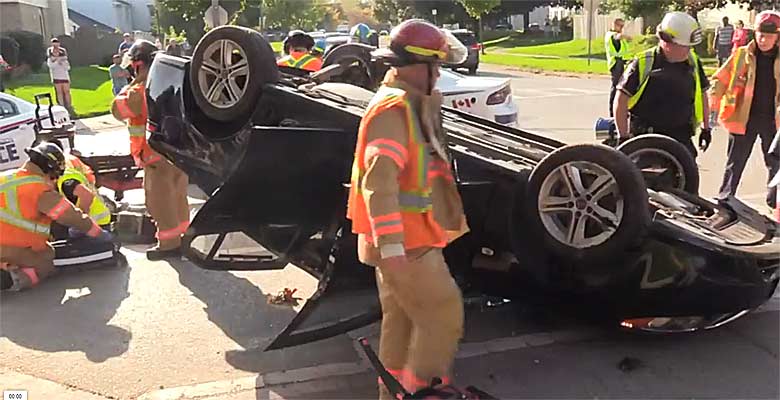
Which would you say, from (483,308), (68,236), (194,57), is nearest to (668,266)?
(483,308)

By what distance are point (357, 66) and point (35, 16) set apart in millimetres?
36246

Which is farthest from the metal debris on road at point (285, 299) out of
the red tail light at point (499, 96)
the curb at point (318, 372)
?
the red tail light at point (499, 96)

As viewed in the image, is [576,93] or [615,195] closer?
[615,195]

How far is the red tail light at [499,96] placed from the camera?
30.8 feet

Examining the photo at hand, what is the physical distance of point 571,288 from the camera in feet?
13.1

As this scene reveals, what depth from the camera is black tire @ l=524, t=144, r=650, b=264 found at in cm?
376

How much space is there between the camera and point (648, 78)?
567cm

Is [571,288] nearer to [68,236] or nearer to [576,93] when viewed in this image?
[68,236]

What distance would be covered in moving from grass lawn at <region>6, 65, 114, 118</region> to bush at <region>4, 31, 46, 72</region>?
1.58 feet

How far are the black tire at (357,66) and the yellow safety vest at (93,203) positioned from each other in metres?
2.11

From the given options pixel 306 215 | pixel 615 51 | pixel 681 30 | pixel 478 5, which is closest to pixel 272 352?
pixel 306 215

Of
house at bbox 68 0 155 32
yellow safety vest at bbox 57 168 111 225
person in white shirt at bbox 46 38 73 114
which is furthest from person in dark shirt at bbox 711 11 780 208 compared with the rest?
house at bbox 68 0 155 32

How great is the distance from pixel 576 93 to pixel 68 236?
14.9 metres

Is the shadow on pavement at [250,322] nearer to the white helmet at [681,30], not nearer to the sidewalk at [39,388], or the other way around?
the sidewalk at [39,388]
